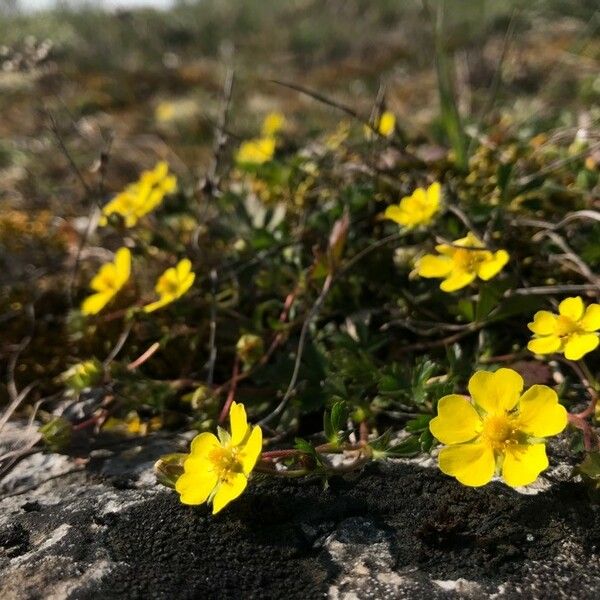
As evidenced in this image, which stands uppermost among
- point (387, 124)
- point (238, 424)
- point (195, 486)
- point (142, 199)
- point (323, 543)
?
point (387, 124)

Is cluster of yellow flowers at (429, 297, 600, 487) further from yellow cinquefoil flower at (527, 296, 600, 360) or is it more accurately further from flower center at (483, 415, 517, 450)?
yellow cinquefoil flower at (527, 296, 600, 360)

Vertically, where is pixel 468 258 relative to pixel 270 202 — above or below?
below

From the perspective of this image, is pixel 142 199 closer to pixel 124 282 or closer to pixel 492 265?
pixel 124 282

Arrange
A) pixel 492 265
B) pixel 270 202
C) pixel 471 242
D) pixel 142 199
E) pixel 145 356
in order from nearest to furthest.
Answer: pixel 492 265 → pixel 471 242 → pixel 145 356 → pixel 142 199 → pixel 270 202

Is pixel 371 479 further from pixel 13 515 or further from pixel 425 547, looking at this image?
pixel 13 515

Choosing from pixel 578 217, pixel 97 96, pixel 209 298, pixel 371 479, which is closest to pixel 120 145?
pixel 97 96

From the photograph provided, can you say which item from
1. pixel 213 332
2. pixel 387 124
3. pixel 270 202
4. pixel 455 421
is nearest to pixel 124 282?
pixel 213 332
